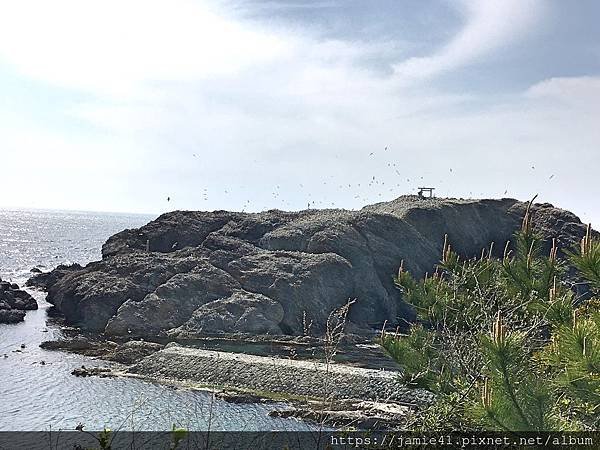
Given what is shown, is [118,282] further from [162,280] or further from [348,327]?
[348,327]

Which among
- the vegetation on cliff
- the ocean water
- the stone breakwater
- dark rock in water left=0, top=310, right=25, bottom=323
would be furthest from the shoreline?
dark rock in water left=0, top=310, right=25, bottom=323

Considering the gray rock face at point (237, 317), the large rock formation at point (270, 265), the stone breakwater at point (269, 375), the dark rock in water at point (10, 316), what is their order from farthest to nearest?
the dark rock in water at point (10, 316) < the large rock formation at point (270, 265) < the gray rock face at point (237, 317) < the stone breakwater at point (269, 375)

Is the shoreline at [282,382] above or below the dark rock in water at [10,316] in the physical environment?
above

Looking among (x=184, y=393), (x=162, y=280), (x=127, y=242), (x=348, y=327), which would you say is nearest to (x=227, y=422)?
(x=184, y=393)

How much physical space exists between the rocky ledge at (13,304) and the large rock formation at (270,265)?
104 inches

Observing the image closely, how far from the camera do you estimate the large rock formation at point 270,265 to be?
4922 cm

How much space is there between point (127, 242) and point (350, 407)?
163 ft

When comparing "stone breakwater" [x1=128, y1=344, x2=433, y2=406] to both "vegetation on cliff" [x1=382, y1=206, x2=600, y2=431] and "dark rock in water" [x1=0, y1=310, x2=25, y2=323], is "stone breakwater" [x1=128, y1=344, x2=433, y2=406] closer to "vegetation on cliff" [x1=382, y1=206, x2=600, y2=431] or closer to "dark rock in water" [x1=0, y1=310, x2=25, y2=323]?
"vegetation on cliff" [x1=382, y1=206, x2=600, y2=431]

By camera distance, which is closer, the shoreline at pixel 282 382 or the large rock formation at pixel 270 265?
the shoreline at pixel 282 382

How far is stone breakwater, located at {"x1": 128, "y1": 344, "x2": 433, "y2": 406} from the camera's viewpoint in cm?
3023

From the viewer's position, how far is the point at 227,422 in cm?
2503

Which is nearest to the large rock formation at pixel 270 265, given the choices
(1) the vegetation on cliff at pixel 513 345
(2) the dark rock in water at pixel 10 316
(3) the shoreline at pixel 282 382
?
(2) the dark rock in water at pixel 10 316

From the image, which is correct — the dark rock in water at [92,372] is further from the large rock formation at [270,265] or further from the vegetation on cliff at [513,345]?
the vegetation on cliff at [513,345]

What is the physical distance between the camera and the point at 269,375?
32.7m
